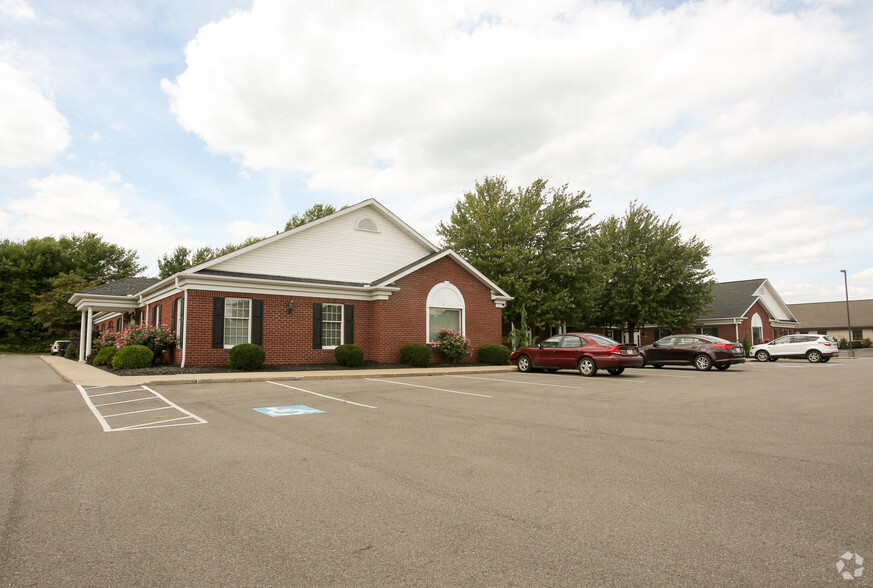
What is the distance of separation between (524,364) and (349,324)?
281 inches

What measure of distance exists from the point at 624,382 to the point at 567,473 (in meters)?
10.9

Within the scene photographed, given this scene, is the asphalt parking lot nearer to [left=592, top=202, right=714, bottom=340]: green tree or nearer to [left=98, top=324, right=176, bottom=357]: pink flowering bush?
[left=98, top=324, right=176, bottom=357]: pink flowering bush

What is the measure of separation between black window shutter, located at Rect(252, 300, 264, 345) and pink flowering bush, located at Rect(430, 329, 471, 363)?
7009 millimetres

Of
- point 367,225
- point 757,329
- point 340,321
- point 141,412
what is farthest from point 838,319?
point 141,412

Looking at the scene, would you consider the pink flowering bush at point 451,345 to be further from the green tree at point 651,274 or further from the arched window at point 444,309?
the green tree at point 651,274

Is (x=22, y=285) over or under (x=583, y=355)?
over

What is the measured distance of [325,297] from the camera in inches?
813

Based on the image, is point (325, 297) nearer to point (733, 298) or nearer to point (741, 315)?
point (741, 315)

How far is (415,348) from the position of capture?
67.7ft

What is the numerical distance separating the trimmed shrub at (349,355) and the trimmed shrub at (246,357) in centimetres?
296

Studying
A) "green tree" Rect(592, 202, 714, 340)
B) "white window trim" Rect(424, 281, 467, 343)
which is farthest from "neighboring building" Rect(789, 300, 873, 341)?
"white window trim" Rect(424, 281, 467, 343)

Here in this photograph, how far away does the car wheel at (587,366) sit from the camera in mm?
17594

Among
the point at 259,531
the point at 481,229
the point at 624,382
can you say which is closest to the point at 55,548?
the point at 259,531

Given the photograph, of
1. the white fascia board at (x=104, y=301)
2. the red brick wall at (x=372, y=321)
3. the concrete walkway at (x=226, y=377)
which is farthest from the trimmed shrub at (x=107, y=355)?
the white fascia board at (x=104, y=301)
